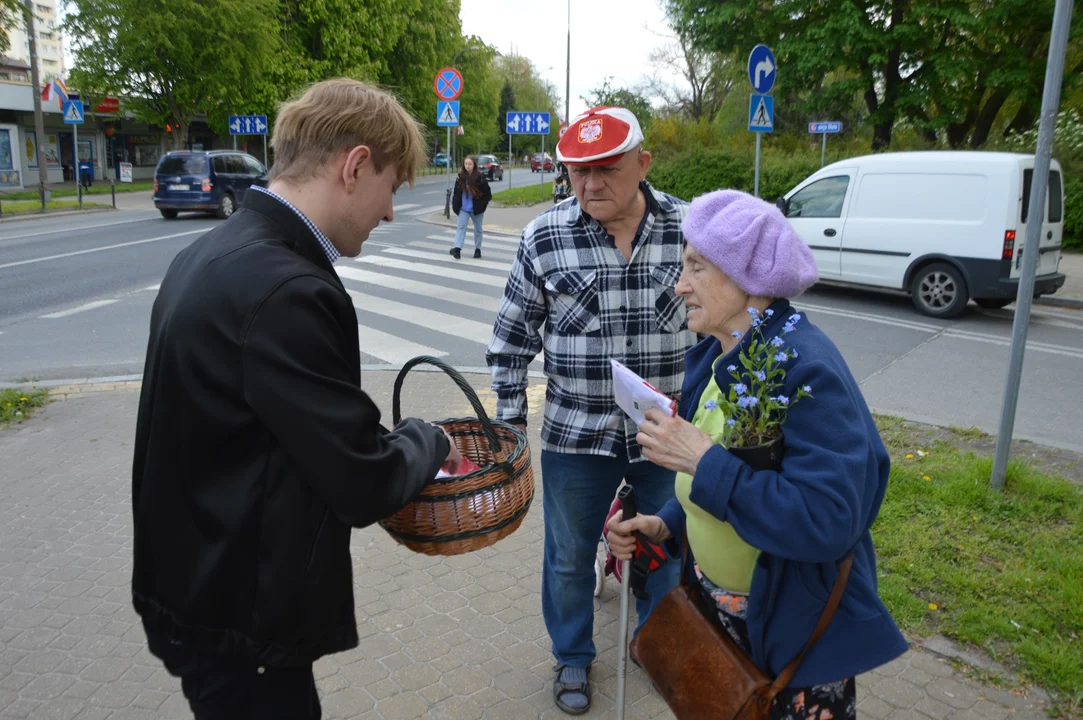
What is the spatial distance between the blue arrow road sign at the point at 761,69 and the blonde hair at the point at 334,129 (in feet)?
33.3

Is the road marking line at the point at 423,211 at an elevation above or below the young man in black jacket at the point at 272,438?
below

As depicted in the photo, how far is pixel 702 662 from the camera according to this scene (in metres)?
2.09

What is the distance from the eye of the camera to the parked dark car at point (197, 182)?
21625mm

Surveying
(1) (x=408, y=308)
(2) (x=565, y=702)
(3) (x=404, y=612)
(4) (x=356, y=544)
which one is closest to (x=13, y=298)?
(1) (x=408, y=308)

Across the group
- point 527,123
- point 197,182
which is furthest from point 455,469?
point 527,123

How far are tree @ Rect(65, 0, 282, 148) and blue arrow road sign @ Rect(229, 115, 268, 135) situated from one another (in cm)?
107

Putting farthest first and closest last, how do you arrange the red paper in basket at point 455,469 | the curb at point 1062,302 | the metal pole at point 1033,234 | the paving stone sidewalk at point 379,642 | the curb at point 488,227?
the curb at point 488,227 → the curb at point 1062,302 → the metal pole at point 1033,234 → the paving stone sidewalk at point 379,642 → the red paper in basket at point 455,469

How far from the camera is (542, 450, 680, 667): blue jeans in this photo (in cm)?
308

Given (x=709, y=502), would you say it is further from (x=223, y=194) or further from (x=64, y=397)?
(x=223, y=194)

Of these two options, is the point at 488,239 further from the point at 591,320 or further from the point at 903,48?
the point at 591,320

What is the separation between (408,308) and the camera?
1087cm

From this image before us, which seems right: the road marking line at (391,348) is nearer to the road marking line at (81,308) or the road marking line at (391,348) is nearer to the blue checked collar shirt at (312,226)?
the road marking line at (81,308)

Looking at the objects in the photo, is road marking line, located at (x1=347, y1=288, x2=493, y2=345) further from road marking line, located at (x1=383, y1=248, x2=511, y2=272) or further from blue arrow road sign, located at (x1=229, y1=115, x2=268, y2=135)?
blue arrow road sign, located at (x1=229, y1=115, x2=268, y2=135)

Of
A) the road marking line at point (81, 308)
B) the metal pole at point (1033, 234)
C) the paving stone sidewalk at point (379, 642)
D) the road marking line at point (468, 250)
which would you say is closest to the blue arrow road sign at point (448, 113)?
the road marking line at point (468, 250)
